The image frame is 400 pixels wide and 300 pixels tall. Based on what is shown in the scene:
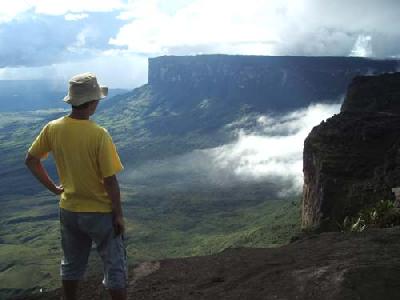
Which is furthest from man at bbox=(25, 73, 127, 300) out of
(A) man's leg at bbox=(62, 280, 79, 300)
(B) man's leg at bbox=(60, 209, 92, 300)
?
(A) man's leg at bbox=(62, 280, 79, 300)

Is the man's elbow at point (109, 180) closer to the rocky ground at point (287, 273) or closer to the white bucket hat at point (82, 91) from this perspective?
the white bucket hat at point (82, 91)

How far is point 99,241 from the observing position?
9.24m

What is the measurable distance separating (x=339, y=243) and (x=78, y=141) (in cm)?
895

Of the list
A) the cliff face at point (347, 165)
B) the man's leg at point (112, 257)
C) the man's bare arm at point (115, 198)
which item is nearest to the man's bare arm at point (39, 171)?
the man's leg at point (112, 257)

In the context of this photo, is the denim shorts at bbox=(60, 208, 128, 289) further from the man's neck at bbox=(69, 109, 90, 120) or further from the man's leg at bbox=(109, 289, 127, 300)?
the man's neck at bbox=(69, 109, 90, 120)

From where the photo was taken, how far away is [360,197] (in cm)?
4350

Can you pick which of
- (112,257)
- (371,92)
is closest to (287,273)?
(112,257)

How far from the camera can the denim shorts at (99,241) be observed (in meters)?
9.02

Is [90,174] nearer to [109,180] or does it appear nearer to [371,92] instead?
[109,180]

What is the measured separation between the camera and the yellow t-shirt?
873 cm

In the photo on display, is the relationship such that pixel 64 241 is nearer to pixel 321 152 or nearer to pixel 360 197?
pixel 360 197

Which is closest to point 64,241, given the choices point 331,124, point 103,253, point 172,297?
point 103,253

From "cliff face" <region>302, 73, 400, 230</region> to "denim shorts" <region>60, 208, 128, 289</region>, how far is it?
3097 centimetres

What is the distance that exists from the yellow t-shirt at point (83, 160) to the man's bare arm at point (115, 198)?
12 cm
